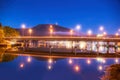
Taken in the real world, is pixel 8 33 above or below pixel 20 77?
above

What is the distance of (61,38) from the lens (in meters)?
131

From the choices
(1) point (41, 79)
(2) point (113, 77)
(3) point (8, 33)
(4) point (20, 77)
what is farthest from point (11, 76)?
(3) point (8, 33)

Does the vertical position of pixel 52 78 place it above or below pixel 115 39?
below

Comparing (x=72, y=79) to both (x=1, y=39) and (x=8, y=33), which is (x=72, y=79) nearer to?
(x=1, y=39)

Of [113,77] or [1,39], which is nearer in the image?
[113,77]

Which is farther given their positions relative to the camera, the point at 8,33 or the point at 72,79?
the point at 8,33

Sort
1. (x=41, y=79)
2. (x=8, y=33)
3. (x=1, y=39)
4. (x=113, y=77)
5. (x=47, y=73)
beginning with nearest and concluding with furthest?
(x=113, y=77) → (x=41, y=79) → (x=47, y=73) → (x=1, y=39) → (x=8, y=33)

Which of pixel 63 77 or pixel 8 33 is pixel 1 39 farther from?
pixel 63 77

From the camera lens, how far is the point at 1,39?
126688mm

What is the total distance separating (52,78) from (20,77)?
4993mm

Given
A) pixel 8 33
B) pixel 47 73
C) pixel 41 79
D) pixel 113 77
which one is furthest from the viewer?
pixel 8 33

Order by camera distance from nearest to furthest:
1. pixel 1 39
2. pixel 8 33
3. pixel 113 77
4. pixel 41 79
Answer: pixel 113 77, pixel 41 79, pixel 1 39, pixel 8 33

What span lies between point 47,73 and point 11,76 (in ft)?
20.7

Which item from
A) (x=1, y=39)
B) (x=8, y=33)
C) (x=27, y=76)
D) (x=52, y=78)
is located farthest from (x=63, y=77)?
(x=8, y=33)
